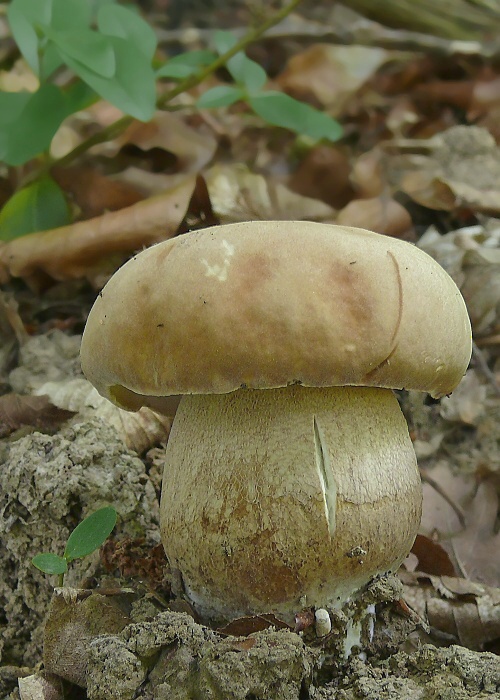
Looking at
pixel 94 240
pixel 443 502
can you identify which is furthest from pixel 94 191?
pixel 443 502

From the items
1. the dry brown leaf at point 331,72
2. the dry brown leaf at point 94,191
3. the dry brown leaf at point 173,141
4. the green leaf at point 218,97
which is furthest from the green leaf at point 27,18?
the dry brown leaf at point 331,72

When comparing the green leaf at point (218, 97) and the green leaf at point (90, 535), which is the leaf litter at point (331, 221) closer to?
the green leaf at point (90, 535)

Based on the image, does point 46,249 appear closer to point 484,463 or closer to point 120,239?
point 120,239

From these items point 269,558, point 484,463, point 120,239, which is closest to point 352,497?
point 269,558

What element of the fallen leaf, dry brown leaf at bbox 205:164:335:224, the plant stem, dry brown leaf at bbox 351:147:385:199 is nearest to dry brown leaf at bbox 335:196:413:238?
dry brown leaf at bbox 205:164:335:224

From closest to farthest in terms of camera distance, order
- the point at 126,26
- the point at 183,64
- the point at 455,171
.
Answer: the point at 126,26 < the point at 183,64 < the point at 455,171

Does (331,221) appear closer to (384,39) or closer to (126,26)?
(126,26)

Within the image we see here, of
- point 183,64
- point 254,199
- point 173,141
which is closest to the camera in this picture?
point 183,64
